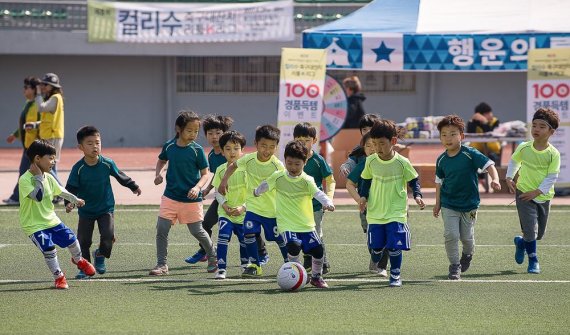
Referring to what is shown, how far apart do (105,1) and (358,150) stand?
19.4m

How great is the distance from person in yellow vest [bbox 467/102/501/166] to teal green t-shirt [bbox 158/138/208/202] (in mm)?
9600

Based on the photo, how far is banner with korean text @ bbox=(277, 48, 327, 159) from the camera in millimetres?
18219

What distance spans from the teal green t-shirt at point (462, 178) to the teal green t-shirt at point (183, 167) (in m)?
2.32

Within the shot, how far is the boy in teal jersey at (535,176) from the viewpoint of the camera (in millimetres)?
11625

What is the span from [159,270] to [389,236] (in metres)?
2.34

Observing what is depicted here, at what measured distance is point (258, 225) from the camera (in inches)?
445

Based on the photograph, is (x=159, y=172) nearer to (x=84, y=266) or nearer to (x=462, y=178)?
(x=84, y=266)

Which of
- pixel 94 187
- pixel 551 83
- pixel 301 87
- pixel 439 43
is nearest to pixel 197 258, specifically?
pixel 94 187

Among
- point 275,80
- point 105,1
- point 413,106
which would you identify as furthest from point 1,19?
point 413,106

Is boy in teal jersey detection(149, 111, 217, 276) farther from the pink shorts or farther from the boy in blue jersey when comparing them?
the boy in blue jersey

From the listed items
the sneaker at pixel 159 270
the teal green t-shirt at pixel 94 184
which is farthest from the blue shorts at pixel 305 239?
the teal green t-shirt at pixel 94 184

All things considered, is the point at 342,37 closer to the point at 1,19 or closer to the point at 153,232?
the point at 153,232

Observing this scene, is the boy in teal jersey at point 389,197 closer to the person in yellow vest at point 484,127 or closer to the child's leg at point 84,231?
the child's leg at point 84,231

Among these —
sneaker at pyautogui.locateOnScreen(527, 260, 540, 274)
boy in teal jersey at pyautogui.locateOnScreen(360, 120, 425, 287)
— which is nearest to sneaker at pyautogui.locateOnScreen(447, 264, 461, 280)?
boy in teal jersey at pyautogui.locateOnScreen(360, 120, 425, 287)
